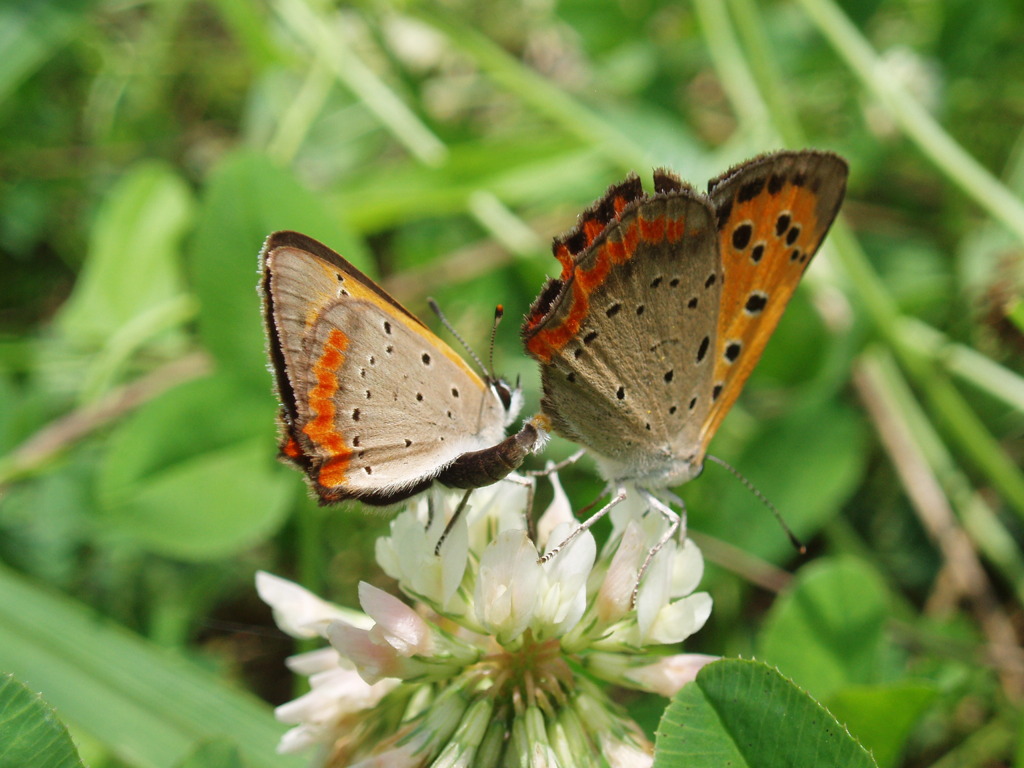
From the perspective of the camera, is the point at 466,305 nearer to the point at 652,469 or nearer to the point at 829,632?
the point at 652,469

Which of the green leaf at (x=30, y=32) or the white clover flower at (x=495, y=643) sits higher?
the green leaf at (x=30, y=32)

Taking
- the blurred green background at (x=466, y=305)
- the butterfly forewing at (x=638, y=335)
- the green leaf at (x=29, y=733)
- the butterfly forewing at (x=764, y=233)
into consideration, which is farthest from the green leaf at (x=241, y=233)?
the green leaf at (x=29, y=733)

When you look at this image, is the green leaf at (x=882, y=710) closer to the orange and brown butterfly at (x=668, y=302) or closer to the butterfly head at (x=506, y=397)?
the orange and brown butterfly at (x=668, y=302)

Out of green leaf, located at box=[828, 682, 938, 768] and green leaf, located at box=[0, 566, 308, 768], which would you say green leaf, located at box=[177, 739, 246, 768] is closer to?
green leaf, located at box=[0, 566, 308, 768]

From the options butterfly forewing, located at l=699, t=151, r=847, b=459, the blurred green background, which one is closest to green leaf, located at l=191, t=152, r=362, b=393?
the blurred green background

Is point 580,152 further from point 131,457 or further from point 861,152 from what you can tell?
point 131,457

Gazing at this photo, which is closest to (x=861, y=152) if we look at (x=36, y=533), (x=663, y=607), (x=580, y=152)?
(x=580, y=152)
